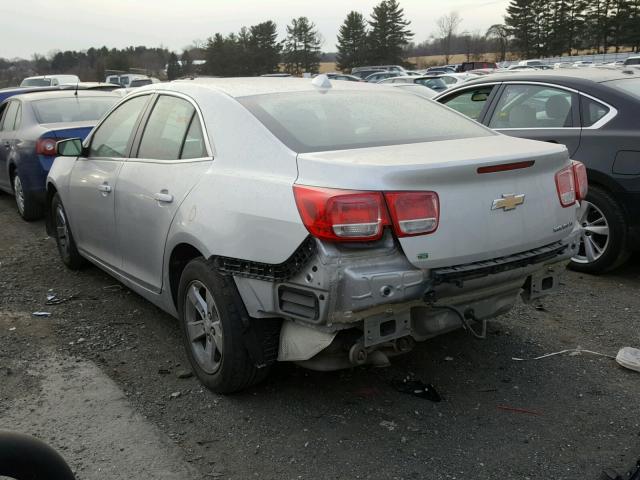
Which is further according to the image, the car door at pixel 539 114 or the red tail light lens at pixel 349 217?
the car door at pixel 539 114

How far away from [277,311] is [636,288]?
3537 millimetres

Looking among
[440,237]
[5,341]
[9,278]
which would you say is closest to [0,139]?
[9,278]

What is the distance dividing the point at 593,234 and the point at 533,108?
1.34 metres

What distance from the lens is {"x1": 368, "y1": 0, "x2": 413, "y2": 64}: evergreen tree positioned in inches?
3504

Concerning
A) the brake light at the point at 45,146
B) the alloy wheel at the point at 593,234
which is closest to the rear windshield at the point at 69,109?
the brake light at the point at 45,146

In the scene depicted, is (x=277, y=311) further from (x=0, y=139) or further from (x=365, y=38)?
(x=365, y=38)

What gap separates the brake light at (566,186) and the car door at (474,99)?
3044 millimetres

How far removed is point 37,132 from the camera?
7.67m

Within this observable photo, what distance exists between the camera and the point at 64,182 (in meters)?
5.39

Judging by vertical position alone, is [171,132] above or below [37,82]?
above

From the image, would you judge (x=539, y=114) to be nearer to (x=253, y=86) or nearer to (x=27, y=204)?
(x=253, y=86)

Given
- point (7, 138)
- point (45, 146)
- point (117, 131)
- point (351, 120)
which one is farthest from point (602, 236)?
point (7, 138)

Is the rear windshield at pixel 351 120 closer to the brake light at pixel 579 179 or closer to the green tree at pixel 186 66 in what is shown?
the brake light at pixel 579 179

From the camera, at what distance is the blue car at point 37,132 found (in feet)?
24.9
